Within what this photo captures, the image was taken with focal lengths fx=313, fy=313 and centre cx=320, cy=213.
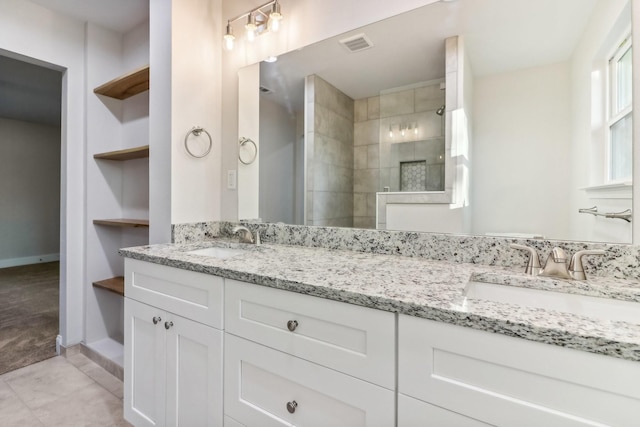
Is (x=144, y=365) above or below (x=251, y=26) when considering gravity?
below

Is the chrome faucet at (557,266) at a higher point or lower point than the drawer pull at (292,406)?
higher

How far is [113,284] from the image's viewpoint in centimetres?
220

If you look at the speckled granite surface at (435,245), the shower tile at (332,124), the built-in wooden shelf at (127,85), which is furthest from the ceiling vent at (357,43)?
the built-in wooden shelf at (127,85)

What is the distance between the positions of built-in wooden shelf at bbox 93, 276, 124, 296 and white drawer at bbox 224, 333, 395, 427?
4.39 feet

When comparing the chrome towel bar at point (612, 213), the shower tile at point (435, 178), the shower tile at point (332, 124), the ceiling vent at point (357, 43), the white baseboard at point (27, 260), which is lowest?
the white baseboard at point (27, 260)

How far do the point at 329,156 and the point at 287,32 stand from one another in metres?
0.75

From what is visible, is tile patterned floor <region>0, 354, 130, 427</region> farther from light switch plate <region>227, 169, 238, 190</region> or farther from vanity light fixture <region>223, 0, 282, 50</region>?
vanity light fixture <region>223, 0, 282, 50</region>

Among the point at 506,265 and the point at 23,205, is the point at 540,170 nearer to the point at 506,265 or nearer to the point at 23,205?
the point at 506,265

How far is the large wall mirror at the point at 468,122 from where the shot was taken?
1.05 m

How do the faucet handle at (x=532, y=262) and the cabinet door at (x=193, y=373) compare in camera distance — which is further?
the cabinet door at (x=193, y=373)

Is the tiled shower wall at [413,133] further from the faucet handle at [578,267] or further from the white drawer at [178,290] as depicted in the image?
the white drawer at [178,290]

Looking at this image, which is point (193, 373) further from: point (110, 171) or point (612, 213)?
point (110, 171)

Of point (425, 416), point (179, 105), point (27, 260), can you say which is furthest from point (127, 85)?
point (27, 260)

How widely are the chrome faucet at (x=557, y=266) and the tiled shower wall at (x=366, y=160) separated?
26.6 inches
